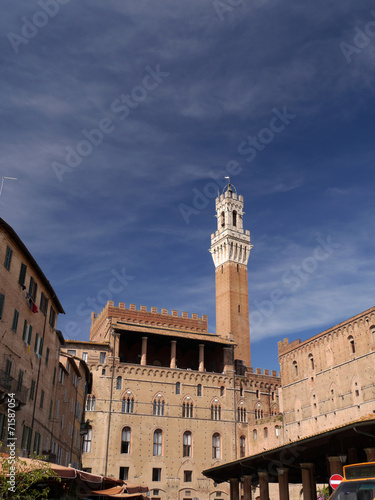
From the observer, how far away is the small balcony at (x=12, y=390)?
19562 millimetres

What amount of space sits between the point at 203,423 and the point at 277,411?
1006cm

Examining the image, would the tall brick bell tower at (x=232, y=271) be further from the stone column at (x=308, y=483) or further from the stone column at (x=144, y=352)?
the stone column at (x=308, y=483)

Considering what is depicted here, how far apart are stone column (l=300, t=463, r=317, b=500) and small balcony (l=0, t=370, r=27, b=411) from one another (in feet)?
37.5

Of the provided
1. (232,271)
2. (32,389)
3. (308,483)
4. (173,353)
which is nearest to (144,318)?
(173,353)

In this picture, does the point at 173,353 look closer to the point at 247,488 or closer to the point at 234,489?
the point at 234,489

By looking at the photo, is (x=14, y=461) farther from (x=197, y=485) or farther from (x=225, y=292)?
(x=225, y=292)

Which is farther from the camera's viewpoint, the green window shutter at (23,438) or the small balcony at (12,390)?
the green window shutter at (23,438)

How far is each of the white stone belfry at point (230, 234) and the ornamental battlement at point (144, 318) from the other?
10.1 meters

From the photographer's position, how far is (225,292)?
214 ft

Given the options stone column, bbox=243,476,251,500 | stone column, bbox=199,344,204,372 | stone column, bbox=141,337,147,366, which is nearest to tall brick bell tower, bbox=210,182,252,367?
stone column, bbox=199,344,204,372

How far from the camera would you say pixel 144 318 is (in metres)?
58.4

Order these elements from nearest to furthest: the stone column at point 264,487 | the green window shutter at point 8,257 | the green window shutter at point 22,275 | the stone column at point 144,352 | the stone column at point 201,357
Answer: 1. the stone column at point 264,487
2. the green window shutter at point 8,257
3. the green window shutter at point 22,275
4. the stone column at point 144,352
5. the stone column at point 201,357

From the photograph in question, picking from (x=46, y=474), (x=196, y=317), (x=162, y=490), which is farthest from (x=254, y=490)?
(x=46, y=474)

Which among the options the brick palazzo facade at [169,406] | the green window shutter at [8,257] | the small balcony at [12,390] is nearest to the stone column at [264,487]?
the small balcony at [12,390]
